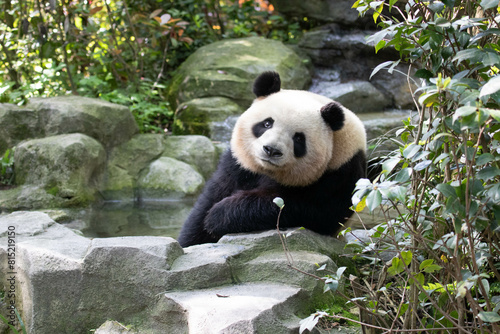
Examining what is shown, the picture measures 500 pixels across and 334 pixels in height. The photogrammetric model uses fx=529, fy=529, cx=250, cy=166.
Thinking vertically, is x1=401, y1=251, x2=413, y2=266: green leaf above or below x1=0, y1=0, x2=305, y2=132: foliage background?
above

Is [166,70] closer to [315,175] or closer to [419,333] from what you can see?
[315,175]

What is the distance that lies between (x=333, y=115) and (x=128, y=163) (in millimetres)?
4397

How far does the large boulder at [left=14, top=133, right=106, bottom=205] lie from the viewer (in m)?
6.65

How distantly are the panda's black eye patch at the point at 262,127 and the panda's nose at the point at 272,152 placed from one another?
0.27 metres

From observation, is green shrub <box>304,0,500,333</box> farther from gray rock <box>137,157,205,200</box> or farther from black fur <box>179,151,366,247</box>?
gray rock <box>137,157,205,200</box>

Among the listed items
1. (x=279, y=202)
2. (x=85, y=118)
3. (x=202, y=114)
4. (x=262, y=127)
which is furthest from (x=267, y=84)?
(x=202, y=114)

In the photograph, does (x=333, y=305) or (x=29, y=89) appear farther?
(x=29, y=89)

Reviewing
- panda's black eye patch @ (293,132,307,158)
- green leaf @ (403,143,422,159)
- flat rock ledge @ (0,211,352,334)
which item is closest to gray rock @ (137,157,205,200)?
panda's black eye patch @ (293,132,307,158)

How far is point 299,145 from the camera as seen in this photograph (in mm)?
4004

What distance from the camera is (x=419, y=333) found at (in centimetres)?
258

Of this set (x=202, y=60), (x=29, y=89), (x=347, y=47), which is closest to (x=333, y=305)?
(x=29, y=89)

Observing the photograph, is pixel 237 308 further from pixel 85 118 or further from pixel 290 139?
pixel 85 118

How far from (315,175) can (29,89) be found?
574cm

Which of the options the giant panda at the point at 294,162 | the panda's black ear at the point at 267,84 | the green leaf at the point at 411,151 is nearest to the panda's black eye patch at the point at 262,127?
the giant panda at the point at 294,162
